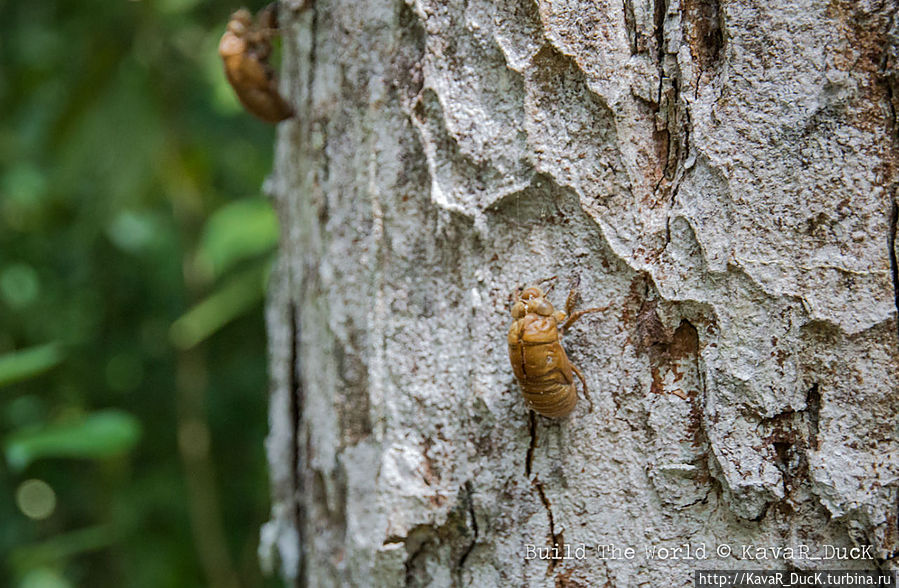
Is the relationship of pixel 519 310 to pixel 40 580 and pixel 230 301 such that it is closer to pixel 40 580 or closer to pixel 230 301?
pixel 230 301

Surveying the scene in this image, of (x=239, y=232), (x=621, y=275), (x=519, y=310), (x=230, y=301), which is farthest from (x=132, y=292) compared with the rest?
(x=621, y=275)

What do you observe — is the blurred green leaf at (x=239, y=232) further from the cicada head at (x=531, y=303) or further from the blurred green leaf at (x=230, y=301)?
the cicada head at (x=531, y=303)

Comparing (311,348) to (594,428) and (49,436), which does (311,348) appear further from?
(49,436)

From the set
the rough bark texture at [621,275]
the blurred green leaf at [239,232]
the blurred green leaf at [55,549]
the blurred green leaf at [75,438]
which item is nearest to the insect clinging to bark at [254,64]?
the rough bark texture at [621,275]

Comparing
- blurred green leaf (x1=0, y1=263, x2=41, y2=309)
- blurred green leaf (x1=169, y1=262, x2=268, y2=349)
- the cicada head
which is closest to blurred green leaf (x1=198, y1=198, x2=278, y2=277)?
blurred green leaf (x1=169, y1=262, x2=268, y2=349)

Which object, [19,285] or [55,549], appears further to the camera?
[19,285]

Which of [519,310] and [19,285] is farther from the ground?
[19,285]

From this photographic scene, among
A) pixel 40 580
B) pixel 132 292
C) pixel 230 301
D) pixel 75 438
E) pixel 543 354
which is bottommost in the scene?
pixel 40 580

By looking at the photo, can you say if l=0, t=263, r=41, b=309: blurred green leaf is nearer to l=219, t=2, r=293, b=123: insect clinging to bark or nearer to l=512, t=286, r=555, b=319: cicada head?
l=219, t=2, r=293, b=123: insect clinging to bark
